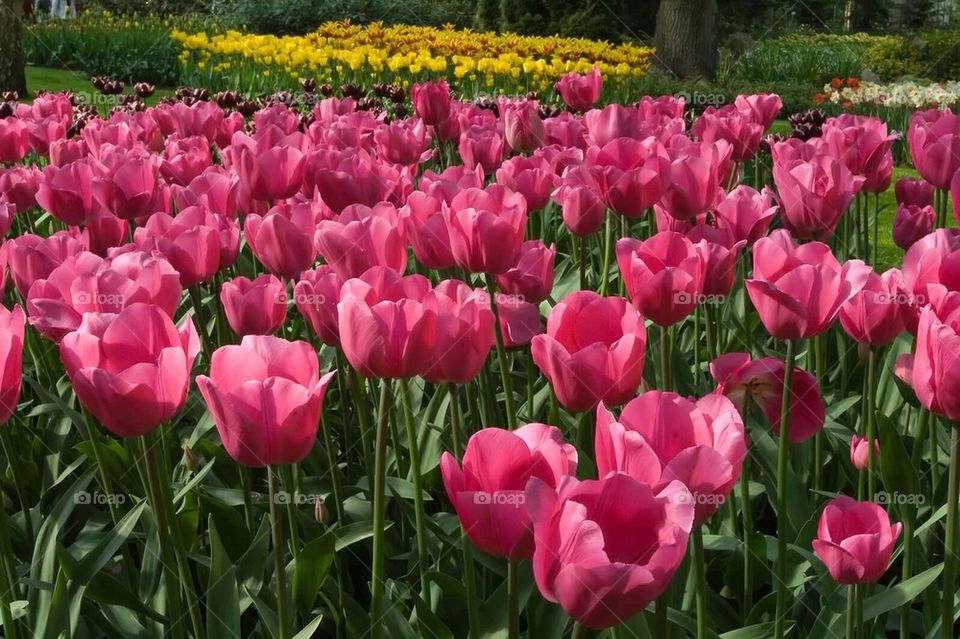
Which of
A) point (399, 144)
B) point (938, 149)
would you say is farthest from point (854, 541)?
point (399, 144)

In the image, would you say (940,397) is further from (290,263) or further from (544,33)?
(544,33)

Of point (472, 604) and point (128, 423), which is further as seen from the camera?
point (472, 604)

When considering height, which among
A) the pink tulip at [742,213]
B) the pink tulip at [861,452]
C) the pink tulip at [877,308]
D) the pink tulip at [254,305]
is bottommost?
the pink tulip at [861,452]

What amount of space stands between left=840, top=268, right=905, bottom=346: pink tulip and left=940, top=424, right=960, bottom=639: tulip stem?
11.4 inches

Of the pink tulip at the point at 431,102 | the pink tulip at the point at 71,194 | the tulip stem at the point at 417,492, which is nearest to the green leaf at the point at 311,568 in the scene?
the tulip stem at the point at 417,492

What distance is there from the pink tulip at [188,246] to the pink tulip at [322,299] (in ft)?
1.09

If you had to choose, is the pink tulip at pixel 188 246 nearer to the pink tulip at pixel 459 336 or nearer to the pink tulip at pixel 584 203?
the pink tulip at pixel 459 336

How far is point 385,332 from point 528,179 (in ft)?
4.54

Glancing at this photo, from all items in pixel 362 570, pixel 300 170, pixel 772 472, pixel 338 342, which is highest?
pixel 300 170

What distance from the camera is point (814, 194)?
2270 millimetres

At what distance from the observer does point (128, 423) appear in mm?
1294

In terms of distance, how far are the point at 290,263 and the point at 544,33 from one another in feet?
60.9

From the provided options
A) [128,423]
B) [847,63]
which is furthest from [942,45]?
[128,423]

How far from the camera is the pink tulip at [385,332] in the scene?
1303 mm
